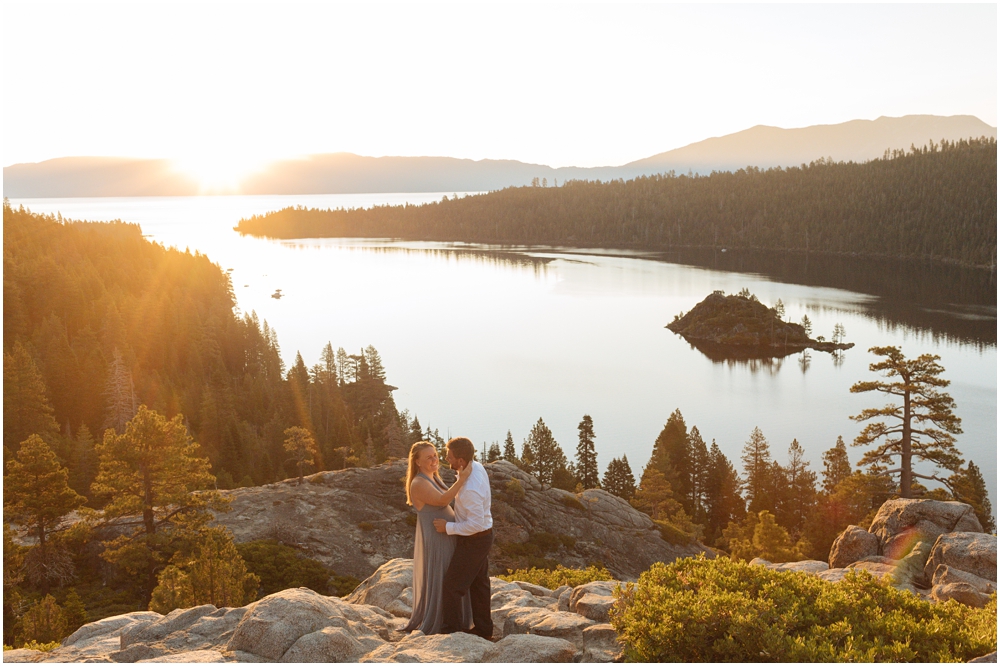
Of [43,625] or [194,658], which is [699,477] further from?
[194,658]

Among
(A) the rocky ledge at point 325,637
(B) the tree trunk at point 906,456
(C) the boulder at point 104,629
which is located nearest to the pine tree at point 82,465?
(C) the boulder at point 104,629

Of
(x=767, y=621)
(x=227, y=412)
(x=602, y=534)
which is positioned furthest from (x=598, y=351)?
(x=767, y=621)

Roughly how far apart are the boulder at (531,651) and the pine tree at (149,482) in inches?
868

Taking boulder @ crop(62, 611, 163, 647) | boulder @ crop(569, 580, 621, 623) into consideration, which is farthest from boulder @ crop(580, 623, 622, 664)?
boulder @ crop(62, 611, 163, 647)

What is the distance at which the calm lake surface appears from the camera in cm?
7638

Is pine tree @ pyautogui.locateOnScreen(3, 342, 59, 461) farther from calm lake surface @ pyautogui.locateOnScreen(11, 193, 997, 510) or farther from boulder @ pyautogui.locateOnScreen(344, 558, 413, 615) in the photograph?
boulder @ pyautogui.locateOnScreen(344, 558, 413, 615)

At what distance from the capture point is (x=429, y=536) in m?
10.3

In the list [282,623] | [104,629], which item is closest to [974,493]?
[282,623]

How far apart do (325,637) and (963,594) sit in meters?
13.0

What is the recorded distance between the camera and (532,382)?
9269cm

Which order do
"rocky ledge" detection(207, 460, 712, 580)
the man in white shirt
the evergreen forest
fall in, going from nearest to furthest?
the man in white shirt → the evergreen forest → "rocky ledge" detection(207, 460, 712, 580)

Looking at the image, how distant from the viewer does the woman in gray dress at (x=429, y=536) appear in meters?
9.97

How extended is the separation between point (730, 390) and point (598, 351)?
Answer: 22.8 m

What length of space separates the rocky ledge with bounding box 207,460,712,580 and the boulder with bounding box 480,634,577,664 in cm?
2362
